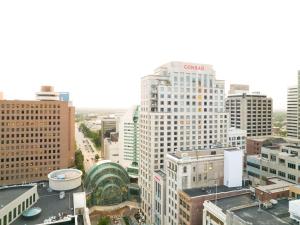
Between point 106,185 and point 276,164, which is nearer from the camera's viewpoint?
point 276,164

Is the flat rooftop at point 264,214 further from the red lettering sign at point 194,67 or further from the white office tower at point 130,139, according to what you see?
the white office tower at point 130,139

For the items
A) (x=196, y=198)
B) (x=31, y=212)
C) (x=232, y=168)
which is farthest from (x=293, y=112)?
(x=31, y=212)

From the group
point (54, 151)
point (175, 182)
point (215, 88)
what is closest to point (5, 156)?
point (54, 151)

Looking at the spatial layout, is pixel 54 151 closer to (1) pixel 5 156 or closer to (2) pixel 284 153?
(1) pixel 5 156

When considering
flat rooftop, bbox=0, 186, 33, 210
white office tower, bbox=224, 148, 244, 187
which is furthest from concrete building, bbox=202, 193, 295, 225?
flat rooftop, bbox=0, 186, 33, 210

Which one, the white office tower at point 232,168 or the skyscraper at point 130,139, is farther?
the skyscraper at point 130,139

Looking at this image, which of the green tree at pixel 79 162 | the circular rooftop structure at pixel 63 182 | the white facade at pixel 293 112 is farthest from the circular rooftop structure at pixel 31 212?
the white facade at pixel 293 112

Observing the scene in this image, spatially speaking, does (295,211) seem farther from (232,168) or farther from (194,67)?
(194,67)
